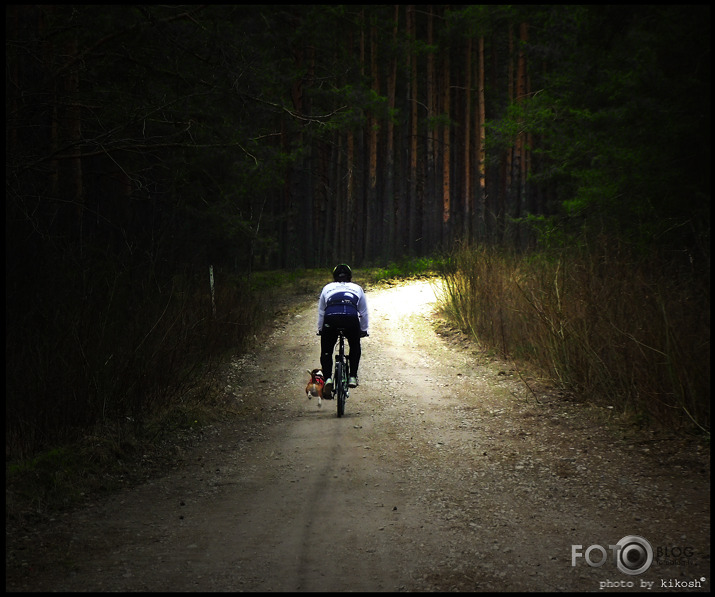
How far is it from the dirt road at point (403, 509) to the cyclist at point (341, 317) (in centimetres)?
67

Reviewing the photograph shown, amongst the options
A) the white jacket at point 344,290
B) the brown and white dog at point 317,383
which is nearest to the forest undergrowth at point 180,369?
the brown and white dog at point 317,383

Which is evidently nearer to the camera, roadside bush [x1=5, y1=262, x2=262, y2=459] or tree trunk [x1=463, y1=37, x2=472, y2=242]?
roadside bush [x1=5, y1=262, x2=262, y2=459]

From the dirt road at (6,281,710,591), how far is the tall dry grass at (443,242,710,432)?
1.41 feet

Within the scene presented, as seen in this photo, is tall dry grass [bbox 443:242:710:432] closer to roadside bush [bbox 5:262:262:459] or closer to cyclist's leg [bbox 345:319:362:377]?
cyclist's leg [bbox 345:319:362:377]

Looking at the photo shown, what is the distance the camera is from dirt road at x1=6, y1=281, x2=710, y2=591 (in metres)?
4.29

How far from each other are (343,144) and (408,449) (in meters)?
37.5

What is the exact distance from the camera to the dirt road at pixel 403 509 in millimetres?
4293

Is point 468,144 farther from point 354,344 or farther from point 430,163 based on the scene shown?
point 354,344

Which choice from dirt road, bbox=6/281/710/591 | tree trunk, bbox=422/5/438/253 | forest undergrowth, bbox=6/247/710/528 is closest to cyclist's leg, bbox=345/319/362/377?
dirt road, bbox=6/281/710/591

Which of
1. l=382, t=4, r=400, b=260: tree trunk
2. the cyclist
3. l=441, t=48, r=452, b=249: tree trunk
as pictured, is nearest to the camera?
the cyclist

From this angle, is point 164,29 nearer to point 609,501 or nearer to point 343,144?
point 609,501

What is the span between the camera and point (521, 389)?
1011 cm

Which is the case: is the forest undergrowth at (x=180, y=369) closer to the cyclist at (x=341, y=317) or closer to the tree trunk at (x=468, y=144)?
the cyclist at (x=341, y=317)

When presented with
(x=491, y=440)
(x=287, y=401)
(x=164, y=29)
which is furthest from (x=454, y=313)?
(x=164, y=29)
